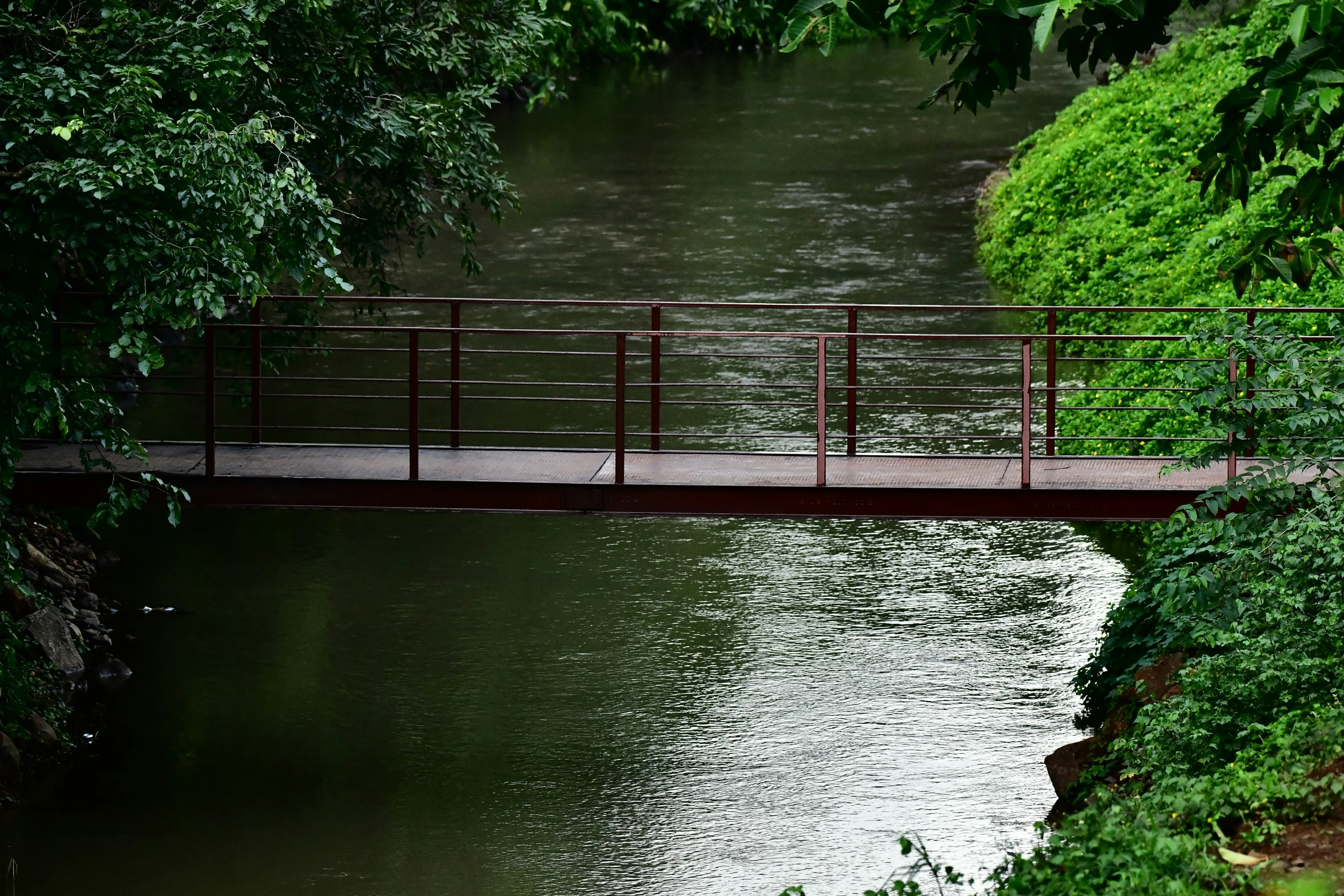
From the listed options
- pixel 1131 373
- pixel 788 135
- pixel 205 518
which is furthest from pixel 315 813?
pixel 788 135

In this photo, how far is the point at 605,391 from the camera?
18.3m

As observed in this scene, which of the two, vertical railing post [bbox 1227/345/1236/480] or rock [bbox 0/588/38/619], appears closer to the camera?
vertical railing post [bbox 1227/345/1236/480]

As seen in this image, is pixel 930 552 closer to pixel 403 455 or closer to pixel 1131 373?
pixel 1131 373

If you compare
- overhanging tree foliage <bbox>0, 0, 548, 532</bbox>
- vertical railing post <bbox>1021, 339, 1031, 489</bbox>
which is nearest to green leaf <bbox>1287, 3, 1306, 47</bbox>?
overhanging tree foliage <bbox>0, 0, 548, 532</bbox>

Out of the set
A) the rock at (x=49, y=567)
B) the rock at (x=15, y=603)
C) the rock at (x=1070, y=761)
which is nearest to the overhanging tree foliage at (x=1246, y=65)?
the rock at (x=1070, y=761)

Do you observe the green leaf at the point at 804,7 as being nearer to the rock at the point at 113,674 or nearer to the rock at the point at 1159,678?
the rock at the point at 1159,678

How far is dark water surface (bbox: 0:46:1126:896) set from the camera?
8906 mm

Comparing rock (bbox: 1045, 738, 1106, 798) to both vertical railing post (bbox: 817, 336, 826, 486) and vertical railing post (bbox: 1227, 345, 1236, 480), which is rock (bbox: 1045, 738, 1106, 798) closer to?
vertical railing post (bbox: 1227, 345, 1236, 480)

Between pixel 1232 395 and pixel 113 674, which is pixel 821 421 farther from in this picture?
pixel 113 674

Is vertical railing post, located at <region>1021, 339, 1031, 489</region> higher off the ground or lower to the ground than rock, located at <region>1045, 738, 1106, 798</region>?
higher

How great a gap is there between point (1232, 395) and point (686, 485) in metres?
3.09

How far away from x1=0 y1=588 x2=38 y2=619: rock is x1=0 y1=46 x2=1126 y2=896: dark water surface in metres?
0.81

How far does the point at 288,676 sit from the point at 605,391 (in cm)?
768

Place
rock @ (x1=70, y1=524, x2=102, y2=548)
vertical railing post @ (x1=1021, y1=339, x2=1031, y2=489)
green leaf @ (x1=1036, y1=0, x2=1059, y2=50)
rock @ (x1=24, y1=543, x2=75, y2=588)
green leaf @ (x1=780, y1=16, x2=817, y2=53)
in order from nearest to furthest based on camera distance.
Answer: green leaf @ (x1=1036, y1=0, x2=1059, y2=50)
green leaf @ (x1=780, y1=16, x2=817, y2=53)
vertical railing post @ (x1=1021, y1=339, x2=1031, y2=489)
rock @ (x1=24, y1=543, x2=75, y2=588)
rock @ (x1=70, y1=524, x2=102, y2=548)
